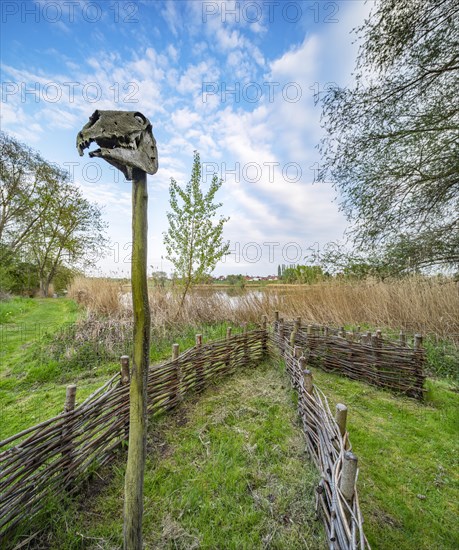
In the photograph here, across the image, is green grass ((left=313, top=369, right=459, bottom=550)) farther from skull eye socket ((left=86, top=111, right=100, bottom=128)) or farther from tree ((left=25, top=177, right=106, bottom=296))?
tree ((left=25, top=177, right=106, bottom=296))

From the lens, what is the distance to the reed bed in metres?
5.71

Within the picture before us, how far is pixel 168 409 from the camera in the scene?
2.84 meters

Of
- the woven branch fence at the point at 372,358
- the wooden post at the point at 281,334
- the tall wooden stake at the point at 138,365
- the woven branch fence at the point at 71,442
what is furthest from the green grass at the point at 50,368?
the woven branch fence at the point at 372,358

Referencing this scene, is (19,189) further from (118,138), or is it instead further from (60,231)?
(118,138)

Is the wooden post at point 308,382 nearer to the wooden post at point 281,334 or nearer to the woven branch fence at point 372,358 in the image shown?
the wooden post at point 281,334

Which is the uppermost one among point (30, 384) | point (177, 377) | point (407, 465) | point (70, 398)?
point (70, 398)

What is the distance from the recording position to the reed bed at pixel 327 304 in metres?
5.71

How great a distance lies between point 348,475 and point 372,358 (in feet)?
11.2

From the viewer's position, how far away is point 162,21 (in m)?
4.71

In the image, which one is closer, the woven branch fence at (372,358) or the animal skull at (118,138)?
the animal skull at (118,138)

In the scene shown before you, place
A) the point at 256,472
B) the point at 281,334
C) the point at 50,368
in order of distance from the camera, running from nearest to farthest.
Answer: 1. the point at 256,472
2. the point at 50,368
3. the point at 281,334

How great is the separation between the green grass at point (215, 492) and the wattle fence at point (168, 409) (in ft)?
0.53

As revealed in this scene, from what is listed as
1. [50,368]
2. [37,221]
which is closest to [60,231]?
[37,221]

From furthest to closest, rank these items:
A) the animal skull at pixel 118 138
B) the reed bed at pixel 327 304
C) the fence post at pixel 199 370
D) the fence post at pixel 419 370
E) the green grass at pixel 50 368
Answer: the reed bed at pixel 327 304, the fence post at pixel 419 370, the fence post at pixel 199 370, the green grass at pixel 50 368, the animal skull at pixel 118 138
